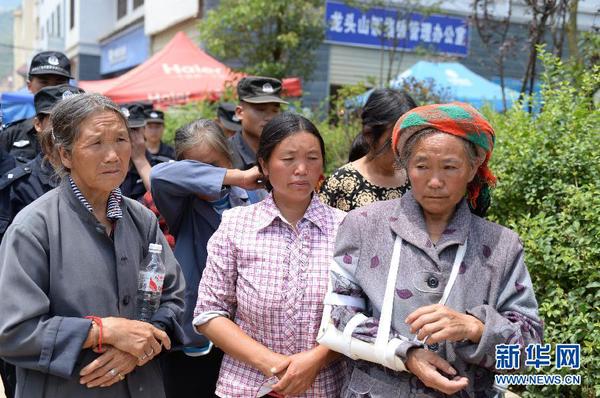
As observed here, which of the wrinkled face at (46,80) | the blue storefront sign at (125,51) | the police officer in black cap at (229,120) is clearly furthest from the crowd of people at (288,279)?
the blue storefront sign at (125,51)

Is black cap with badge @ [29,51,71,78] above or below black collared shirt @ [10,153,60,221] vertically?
above

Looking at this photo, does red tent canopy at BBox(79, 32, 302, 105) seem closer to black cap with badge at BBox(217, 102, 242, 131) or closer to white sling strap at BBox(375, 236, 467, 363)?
black cap with badge at BBox(217, 102, 242, 131)

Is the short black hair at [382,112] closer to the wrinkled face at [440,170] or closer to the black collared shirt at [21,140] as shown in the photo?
the wrinkled face at [440,170]

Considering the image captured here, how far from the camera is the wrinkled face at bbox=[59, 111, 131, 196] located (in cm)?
222

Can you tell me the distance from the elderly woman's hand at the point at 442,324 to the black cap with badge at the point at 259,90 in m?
2.54

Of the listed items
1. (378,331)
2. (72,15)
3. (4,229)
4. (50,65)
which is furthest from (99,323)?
(72,15)

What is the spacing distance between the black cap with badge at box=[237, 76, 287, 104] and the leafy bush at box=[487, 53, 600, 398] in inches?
57.4

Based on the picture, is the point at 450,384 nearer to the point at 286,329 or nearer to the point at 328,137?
the point at 286,329

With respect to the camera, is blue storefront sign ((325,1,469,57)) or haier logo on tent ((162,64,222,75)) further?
blue storefront sign ((325,1,469,57))

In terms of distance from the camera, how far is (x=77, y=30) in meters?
25.2

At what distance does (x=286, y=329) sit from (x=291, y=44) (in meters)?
10.2

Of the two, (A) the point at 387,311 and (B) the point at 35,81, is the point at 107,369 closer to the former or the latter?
(A) the point at 387,311

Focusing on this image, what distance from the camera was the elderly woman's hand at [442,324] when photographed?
1.93 meters

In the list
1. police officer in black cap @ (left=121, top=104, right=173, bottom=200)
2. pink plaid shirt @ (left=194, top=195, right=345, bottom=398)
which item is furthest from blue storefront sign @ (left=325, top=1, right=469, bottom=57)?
pink plaid shirt @ (left=194, top=195, right=345, bottom=398)
